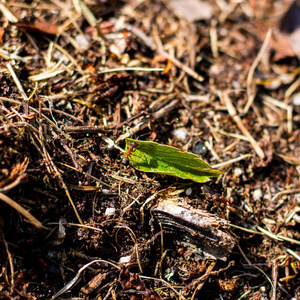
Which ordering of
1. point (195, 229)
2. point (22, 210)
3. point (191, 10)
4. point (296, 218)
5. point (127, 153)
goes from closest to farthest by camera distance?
1. point (22, 210)
2. point (195, 229)
3. point (127, 153)
4. point (296, 218)
5. point (191, 10)

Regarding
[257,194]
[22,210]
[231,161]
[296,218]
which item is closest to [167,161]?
[231,161]

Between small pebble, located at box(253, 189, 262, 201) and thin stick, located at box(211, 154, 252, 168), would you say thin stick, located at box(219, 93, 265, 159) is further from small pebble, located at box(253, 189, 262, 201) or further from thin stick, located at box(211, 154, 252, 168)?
small pebble, located at box(253, 189, 262, 201)

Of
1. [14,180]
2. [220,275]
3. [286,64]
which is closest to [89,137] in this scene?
[14,180]

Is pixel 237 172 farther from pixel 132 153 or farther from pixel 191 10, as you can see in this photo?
pixel 191 10

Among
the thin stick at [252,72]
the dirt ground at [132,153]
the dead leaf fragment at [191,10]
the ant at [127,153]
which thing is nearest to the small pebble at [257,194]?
the dirt ground at [132,153]

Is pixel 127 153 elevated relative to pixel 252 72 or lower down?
lower down

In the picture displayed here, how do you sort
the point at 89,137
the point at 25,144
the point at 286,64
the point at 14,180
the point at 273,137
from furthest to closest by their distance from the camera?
1. the point at 286,64
2. the point at 273,137
3. the point at 89,137
4. the point at 25,144
5. the point at 14,180

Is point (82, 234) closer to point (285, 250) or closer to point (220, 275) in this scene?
point (220, 275)
